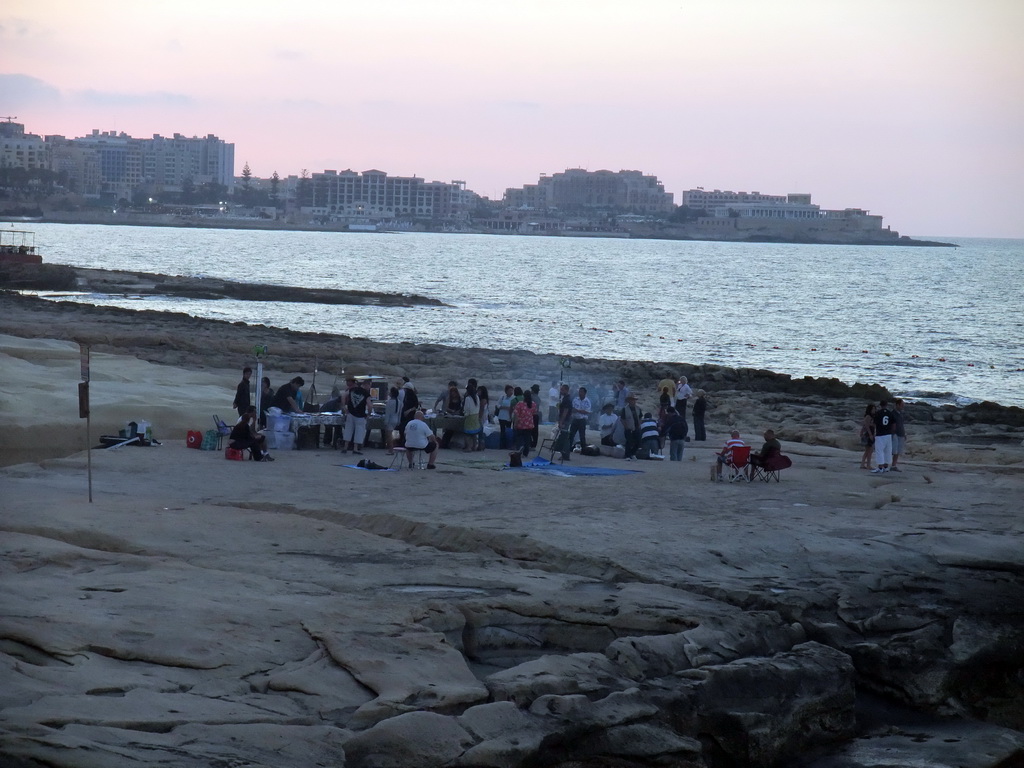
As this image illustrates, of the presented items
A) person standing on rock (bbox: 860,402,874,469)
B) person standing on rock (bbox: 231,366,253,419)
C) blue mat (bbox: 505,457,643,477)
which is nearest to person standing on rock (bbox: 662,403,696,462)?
blue mat (bbox: 505,457,643,477)

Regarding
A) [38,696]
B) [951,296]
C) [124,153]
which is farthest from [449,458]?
[124,153]

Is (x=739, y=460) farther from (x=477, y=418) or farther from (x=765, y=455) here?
(x=477, y=418)

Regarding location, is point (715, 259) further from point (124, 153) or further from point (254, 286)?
point (254, 286)

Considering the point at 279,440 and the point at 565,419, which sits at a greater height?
the point at 565,419

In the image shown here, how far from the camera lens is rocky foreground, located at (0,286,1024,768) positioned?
7.02 metres

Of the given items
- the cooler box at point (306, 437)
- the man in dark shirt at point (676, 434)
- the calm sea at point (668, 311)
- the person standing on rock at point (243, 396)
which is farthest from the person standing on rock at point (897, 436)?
the calm sea at point (668, 311)

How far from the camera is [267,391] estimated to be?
17.5 meters

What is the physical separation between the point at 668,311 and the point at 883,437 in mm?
53735

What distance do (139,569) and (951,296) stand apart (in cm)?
9532

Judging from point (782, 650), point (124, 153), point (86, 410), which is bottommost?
point (782, 650)

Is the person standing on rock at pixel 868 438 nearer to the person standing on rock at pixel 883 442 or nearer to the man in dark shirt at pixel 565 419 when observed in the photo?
the person standing on rock at pixel 883 442

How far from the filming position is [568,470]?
16.0 meters

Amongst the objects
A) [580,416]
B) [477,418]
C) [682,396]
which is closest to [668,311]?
[682,396]

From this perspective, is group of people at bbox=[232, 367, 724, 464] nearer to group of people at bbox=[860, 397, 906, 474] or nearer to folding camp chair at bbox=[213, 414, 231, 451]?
folding camp chair at bbox=[213, 414, 231, 451]
